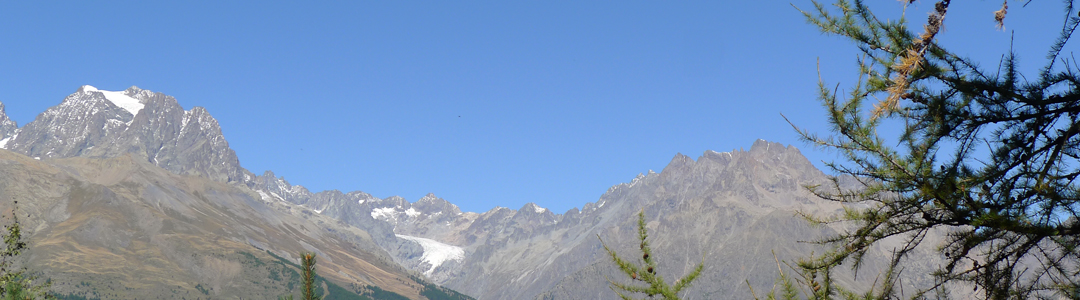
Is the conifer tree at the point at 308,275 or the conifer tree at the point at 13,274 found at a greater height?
the conifer tree at the point at 13,274

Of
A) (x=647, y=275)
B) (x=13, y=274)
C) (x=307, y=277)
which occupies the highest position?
(x=13, y=274)

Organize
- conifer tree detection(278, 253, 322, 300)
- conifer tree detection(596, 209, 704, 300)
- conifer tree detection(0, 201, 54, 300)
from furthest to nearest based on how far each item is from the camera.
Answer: conifer tree detection(0, 201, 54, 300)
conifer tree detection(278, 253, 322, 300)
conifer tree detection(596, 209, 704, 300)

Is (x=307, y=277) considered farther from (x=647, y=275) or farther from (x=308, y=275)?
(x=647, y=275)

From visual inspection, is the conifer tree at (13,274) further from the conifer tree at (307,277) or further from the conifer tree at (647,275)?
the conifer tree at (647,275)

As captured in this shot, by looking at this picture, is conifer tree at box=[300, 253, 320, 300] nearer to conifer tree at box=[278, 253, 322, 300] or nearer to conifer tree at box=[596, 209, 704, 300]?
conifer tree at box=[278, 253, 322, 300]

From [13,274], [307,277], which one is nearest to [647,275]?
[307,277]

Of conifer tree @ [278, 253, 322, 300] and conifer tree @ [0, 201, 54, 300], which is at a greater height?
conifer tree @ [0, 201, 54, 300]

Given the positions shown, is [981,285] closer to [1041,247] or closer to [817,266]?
[1041,247]

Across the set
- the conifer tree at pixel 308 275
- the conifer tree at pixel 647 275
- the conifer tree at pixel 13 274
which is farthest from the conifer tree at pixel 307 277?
the conifer tree at pixel 13 274

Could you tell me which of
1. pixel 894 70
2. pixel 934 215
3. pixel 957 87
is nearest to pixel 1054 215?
pixel 934 215

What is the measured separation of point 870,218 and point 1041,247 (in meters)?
2.26

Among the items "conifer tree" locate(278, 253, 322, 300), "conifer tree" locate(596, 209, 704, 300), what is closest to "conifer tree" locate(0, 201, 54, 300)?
"conifer tree" locate(278, 253, 322, 300)

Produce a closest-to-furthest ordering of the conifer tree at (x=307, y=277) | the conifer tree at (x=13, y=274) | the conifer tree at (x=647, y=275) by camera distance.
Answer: the conifer tree at (x=647, y=275), the conifer tree at (x=307, y=277), the conifer tree at (x=13, y=274)

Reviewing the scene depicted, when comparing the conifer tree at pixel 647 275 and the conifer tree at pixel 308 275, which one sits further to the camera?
the conifer tree at pixel 308 275
